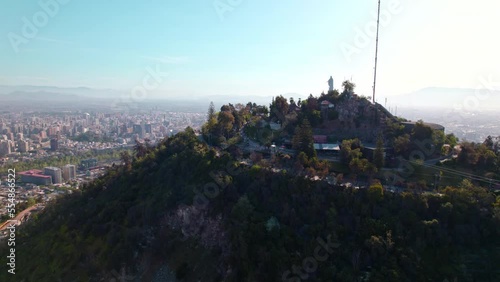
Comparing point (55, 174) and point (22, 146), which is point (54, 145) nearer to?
point (22, 146)

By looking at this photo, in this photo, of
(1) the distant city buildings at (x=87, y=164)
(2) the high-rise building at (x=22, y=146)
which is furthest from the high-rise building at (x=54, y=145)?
(1) the distant city buildings at (x=87, y=164)

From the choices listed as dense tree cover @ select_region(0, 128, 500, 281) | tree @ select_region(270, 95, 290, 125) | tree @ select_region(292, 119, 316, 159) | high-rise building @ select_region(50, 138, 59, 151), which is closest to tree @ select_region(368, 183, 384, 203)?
dense tree cover @ select_region(0, 128, 500, 281)

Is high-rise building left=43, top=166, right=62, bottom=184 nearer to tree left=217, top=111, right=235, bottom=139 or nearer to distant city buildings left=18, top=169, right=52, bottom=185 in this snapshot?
distant city buildings left=18, top=169, right=52, bottom=185

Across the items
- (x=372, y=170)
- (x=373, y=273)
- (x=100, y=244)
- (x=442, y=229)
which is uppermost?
(x=372, y=170)

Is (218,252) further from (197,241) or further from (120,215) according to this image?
(120,215)

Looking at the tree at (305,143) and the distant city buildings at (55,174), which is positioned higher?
the tree at (305,143)

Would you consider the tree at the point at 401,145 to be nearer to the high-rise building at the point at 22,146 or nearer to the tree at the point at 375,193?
the tree at the point at 375,193

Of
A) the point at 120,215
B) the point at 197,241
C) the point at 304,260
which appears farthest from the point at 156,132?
→ the point at 304,260

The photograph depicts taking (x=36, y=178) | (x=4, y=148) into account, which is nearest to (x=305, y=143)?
(x=36, y=178)
